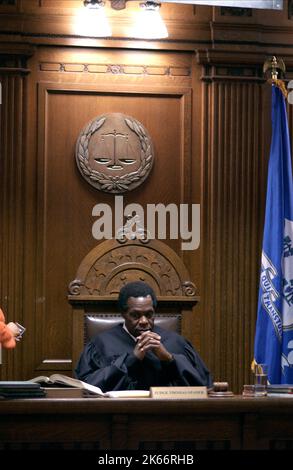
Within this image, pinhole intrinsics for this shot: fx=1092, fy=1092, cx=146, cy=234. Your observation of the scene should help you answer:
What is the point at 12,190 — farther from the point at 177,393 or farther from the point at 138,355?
the point at 177,393

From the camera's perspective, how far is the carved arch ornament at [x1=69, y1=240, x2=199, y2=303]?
7.93m

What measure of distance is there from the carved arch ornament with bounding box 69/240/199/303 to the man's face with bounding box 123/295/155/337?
0.75 m

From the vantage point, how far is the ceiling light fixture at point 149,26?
8055 millimetres

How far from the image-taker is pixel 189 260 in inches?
318

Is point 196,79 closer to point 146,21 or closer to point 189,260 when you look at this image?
point 146,21

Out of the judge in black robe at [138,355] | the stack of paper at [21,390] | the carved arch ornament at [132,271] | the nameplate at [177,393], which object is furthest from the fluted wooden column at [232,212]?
the stack of paper at [21,390]

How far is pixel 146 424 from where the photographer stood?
5.72m

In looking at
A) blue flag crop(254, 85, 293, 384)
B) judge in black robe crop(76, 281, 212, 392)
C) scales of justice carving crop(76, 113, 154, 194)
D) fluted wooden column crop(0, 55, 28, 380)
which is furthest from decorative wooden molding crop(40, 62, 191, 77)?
judge in black robe crop(76, 281, 212, 392)

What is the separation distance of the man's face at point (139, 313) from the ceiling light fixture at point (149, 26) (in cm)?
208

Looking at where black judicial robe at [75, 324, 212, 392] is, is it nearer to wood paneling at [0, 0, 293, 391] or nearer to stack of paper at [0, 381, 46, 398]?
wood paneling at [0, 0, 293, 391]

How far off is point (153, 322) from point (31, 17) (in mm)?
2423

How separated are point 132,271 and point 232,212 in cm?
86

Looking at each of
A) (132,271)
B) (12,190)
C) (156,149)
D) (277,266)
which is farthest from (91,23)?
(277,266)

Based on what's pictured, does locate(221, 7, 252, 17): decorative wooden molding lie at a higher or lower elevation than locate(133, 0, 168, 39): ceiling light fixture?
higher
